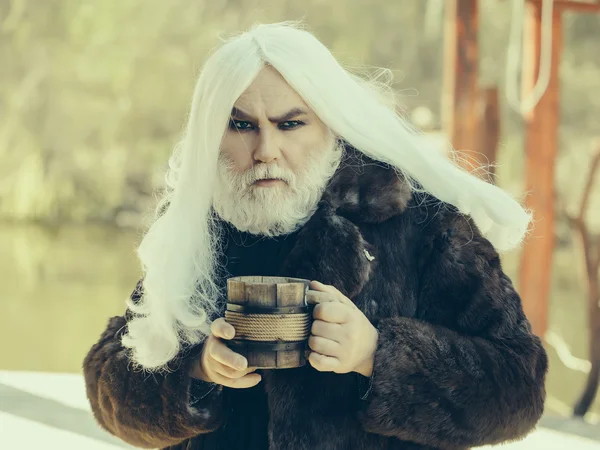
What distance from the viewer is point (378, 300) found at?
5.97ft

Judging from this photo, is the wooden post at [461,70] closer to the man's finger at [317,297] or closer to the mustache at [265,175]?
the mustache at [265,175]

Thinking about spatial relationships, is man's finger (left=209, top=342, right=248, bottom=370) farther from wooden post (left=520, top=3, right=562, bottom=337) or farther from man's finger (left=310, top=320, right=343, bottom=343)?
wooden post (left=520, top=3, right=562, bottom=337)

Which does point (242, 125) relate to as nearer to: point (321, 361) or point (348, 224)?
point (348, 224)

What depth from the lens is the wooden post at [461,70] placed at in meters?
→ 5.30

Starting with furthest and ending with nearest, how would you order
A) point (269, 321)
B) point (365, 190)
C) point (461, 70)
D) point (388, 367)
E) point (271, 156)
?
1. point (461, 70)
2. point (365, 190)
3. point (271, 156)
4. point (388, 367)
5. point (269, 321)

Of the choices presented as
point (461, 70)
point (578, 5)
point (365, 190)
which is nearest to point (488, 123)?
point (461, 70)

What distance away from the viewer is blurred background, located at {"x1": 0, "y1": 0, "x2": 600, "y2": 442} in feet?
32.9

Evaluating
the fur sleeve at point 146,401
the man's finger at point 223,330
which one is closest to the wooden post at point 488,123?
the fur sleeve at point 146,401

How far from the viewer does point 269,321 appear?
1.45 m

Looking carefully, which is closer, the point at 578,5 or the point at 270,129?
the point at 270,129

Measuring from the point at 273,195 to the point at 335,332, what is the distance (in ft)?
1.37

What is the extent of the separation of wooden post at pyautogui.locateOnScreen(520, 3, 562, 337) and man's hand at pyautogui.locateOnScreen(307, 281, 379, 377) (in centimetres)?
411

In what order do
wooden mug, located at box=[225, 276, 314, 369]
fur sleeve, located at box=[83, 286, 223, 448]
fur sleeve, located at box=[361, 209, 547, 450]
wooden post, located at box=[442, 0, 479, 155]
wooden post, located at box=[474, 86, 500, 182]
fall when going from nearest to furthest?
wooden mug, located at box=[225, 276, 314, 369]
fur sleeve, located at box=[361, 209, 547, 450]
fur sleeve, located at box=[83, 286, 223, 448]
wooden post, located at box=[442, 0, 479, 155]
wooden post, located at box=[474, 86, 500, 182]

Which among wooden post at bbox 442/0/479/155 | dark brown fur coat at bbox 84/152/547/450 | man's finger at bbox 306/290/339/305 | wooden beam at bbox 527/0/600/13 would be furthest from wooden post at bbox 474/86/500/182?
man's finger at bbox 306/290/339/305
